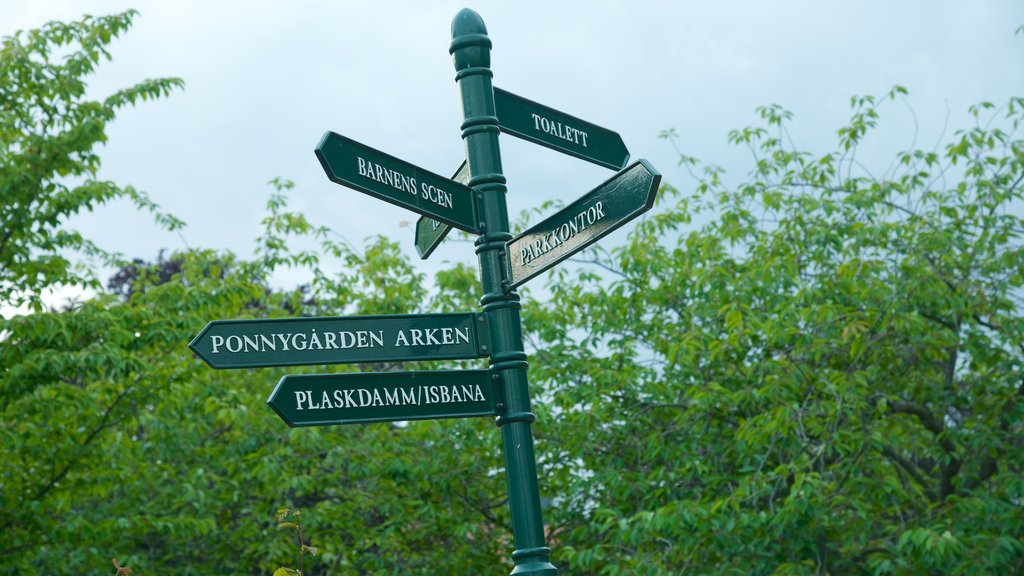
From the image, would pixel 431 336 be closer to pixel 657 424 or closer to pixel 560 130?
pixel 560 130

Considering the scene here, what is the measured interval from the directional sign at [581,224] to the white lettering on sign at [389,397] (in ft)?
1.43

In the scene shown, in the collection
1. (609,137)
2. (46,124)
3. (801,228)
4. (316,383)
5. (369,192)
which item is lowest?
(316,383)

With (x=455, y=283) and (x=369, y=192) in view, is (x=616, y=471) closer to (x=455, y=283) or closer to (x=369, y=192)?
(x=455, y=283)

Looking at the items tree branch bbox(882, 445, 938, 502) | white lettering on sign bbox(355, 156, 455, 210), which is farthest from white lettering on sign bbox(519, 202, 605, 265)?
tree branch bbox(882, 445, 938, 502)

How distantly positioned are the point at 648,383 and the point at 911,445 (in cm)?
235

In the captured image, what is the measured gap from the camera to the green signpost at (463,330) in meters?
Result: 3.88

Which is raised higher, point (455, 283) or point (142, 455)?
point (455, 283)

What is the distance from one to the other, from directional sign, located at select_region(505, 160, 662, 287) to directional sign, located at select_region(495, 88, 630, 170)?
0.53 metres

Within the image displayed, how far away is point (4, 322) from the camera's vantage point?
30.9ft

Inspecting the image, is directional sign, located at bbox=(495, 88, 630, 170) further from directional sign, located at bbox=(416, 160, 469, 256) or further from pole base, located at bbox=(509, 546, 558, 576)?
pole base, located at bbox=(509, 546, 558, 576)

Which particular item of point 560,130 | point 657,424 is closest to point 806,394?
point 657,424

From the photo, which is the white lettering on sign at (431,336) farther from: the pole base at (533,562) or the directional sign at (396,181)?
the pole base at (533,562)

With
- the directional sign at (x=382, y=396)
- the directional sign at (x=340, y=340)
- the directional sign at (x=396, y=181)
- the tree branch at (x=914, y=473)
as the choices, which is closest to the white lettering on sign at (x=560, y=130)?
the directional sign at (x=396, y=181)

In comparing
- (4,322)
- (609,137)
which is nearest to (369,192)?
(609,137)
